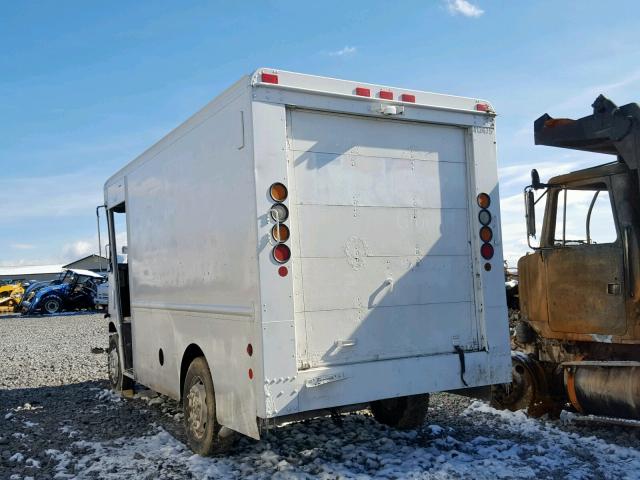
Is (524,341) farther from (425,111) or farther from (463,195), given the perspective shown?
(425,111)

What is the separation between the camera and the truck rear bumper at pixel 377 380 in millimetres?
4793

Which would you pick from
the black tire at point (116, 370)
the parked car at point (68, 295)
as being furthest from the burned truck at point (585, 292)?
the parked car at point (68, 295)

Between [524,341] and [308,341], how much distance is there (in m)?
3.38

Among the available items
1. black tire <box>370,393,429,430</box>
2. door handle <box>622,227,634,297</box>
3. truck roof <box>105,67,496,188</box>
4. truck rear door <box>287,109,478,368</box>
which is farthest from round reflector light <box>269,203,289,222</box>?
door handle <box>622,227,634,297</box>

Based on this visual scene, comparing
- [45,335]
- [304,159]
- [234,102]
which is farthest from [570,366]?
[45,335]

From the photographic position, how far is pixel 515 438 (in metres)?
6.21

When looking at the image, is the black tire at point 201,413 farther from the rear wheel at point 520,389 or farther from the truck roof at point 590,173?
the truck roof at point 590,173

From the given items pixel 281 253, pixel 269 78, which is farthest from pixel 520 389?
pixel 269 78

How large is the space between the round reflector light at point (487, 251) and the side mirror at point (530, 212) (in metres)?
1.14

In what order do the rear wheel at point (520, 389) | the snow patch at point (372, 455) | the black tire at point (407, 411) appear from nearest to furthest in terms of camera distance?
the snow patch at point (372, 455) < the black tire at point (407, 411) < the rear wheel at point (520, 389)

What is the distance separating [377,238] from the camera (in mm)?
5422

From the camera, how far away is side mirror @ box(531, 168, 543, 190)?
6898 millimetres

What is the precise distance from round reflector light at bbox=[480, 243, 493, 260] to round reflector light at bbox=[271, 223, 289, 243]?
197 centimetres

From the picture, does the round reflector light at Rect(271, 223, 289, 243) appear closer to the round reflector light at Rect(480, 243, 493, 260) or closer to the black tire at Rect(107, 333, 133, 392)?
the round reflector light at Rect(480, 243, 493, 260)
